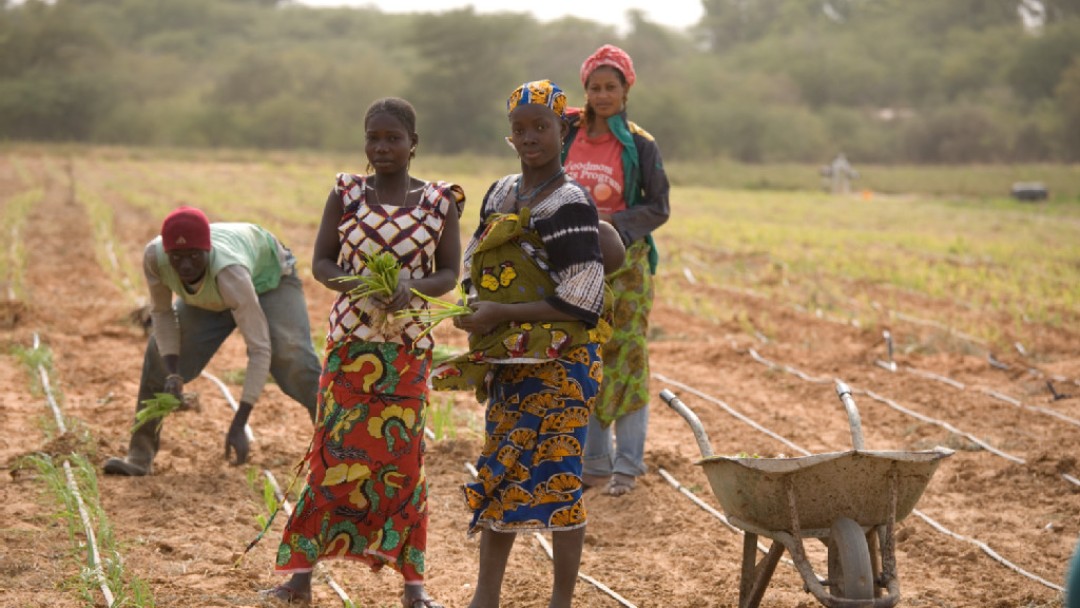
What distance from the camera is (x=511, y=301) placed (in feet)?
11.2

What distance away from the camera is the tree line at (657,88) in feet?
168

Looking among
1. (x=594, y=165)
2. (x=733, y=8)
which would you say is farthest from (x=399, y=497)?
(x=733, y=8)

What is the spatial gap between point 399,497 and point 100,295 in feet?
25.4

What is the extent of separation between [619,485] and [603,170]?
126 cm

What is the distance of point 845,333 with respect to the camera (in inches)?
362

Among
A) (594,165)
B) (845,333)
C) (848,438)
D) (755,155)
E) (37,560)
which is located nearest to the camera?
(37,560)

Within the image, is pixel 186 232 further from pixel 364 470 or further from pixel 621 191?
pixel 621 191

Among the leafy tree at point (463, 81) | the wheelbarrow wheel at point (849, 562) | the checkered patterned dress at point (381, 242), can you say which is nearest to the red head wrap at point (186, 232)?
the checkered patterned dress at point (381, 242)

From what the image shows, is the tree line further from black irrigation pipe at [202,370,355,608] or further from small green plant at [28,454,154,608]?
Answer: small green plant at [28,454,154,608]

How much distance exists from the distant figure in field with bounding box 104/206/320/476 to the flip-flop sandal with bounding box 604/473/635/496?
1229 mm

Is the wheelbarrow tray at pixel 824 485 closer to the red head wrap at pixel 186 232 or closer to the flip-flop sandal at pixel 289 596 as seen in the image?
the flip-flop sandal at pixel 289 596

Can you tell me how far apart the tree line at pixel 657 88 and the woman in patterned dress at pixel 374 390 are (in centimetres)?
4643

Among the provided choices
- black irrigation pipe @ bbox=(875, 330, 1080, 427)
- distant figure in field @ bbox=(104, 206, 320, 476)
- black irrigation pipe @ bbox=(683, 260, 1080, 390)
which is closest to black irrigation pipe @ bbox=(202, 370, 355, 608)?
distant figure in field @ bbox=(104, 206, 320, 476)

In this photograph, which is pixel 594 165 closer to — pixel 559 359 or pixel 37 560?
pixel 559 359
